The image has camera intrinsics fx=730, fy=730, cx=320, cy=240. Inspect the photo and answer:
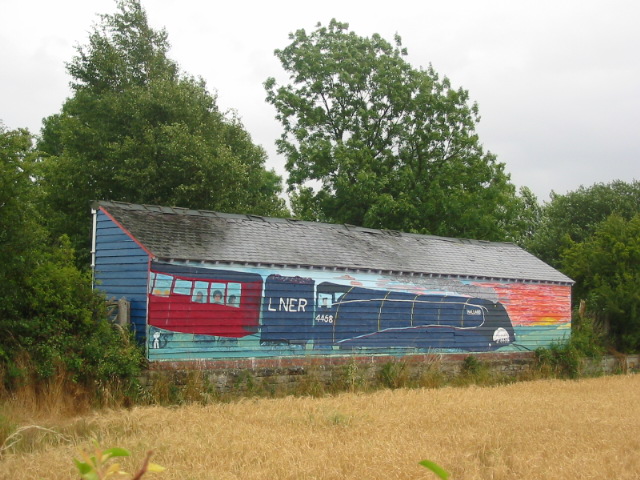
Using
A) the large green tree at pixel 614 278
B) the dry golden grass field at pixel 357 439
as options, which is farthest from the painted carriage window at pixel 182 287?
the large green tree at pixel 614 278

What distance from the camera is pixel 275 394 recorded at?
15.7 m

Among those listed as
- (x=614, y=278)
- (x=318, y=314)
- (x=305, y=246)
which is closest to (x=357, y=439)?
(x=318, y=314)

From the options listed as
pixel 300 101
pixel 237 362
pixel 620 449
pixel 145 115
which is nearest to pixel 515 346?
pixel 237 362

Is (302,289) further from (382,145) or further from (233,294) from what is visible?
(382,145)

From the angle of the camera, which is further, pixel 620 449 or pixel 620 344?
pixel 620 344

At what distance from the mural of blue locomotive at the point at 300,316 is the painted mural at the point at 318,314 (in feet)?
0.07

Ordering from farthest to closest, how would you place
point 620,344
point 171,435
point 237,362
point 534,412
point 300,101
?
point 300,101, point 620,344, point 237,362, point 534,412, point 171,435

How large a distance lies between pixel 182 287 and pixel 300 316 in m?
3.00

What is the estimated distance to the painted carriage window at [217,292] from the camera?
1530cm

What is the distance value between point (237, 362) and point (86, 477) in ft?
45.3

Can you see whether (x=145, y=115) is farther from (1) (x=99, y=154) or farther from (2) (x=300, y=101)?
(2) (x=300, y=101)

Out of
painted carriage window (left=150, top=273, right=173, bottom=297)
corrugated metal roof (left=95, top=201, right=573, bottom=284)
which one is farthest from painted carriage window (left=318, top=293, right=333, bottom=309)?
painted carriage window (left=150, top=273, right=173, bottom=297)

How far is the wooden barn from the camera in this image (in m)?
14.9

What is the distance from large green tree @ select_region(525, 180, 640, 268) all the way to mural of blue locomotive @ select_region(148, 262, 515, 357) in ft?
85.1
